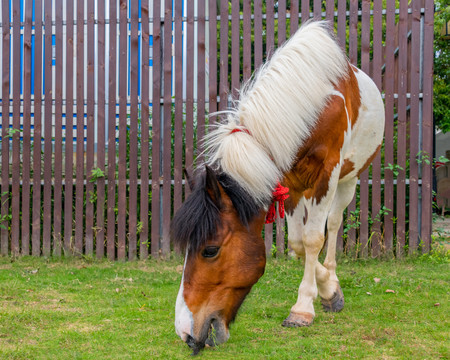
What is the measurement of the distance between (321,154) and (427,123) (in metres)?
3.09

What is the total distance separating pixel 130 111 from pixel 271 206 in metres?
3.64

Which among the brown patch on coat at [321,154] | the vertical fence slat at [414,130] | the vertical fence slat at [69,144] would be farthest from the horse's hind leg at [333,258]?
the vertical fence slat at [69,144]

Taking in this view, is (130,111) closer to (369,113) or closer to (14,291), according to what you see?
(14,291)

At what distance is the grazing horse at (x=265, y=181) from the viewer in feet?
8.34

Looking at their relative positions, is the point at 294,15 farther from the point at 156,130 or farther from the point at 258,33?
the point at 156,130

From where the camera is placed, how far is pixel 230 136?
2.74 m

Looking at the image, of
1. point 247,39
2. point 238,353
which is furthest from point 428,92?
point 238,353

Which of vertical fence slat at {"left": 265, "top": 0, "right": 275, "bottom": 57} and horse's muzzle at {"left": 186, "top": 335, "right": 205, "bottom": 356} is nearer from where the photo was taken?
horse's muzzle at {"left": 186, "top": 335, "right": 205, "bottom": 356}

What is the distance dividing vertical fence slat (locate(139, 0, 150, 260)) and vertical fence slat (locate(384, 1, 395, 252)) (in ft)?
9.60

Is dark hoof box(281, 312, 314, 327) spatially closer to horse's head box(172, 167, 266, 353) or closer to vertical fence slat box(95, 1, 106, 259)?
horse's head box(172, 167, 266, 353)

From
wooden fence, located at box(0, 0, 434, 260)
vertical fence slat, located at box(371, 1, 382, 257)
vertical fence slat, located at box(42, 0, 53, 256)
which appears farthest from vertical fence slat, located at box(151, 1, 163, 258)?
vertical fence slat, located at box(371, 1, 382, 257)

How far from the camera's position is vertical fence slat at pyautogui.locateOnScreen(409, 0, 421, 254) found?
5.87 metres

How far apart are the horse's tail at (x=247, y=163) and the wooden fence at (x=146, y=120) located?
314 cm

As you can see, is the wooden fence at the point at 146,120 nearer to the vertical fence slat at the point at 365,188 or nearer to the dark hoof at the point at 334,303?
the vertical fence slat at the point at 365,188
